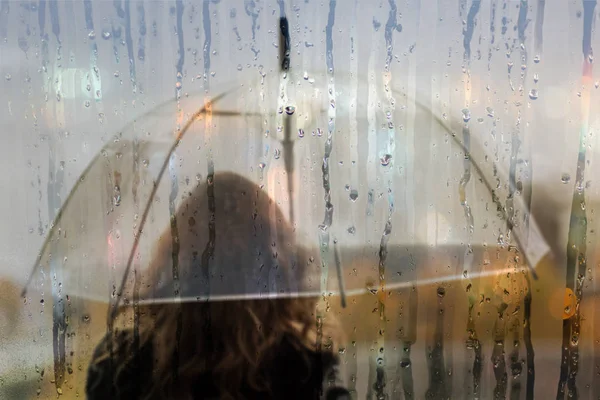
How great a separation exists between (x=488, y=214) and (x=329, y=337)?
47 cm

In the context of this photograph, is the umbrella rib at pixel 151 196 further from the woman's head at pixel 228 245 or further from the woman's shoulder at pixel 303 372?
the woman's shoulder at pixel 303 372

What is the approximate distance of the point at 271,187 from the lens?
0.84 meters

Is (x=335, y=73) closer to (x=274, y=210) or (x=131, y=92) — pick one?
(x=274, y=210)

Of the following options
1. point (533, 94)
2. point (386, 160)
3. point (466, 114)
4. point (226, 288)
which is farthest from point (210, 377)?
point (533, 94)

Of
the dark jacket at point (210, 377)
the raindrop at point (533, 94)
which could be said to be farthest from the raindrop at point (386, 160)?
the dark jacket at point (210, 377)

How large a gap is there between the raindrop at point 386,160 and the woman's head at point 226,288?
26 cm

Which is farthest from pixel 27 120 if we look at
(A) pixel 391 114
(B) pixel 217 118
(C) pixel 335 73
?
(A) pixel 391 114

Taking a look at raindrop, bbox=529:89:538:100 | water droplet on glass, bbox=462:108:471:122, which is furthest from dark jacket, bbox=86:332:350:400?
raindrop, bbox=529:89:538:100

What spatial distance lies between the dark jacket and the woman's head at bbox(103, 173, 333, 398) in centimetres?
2

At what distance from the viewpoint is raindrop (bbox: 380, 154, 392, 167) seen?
850mm

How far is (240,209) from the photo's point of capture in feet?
2.77

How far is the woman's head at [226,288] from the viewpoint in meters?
0.84

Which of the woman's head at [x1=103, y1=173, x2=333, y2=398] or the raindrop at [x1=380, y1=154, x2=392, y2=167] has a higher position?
the raindrop at [x1=380, y1=154, x2=392, y2=167]

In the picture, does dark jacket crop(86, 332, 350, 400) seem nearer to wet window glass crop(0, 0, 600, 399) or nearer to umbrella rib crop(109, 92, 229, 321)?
wet window glass crop(0, 0, 600, 399)
